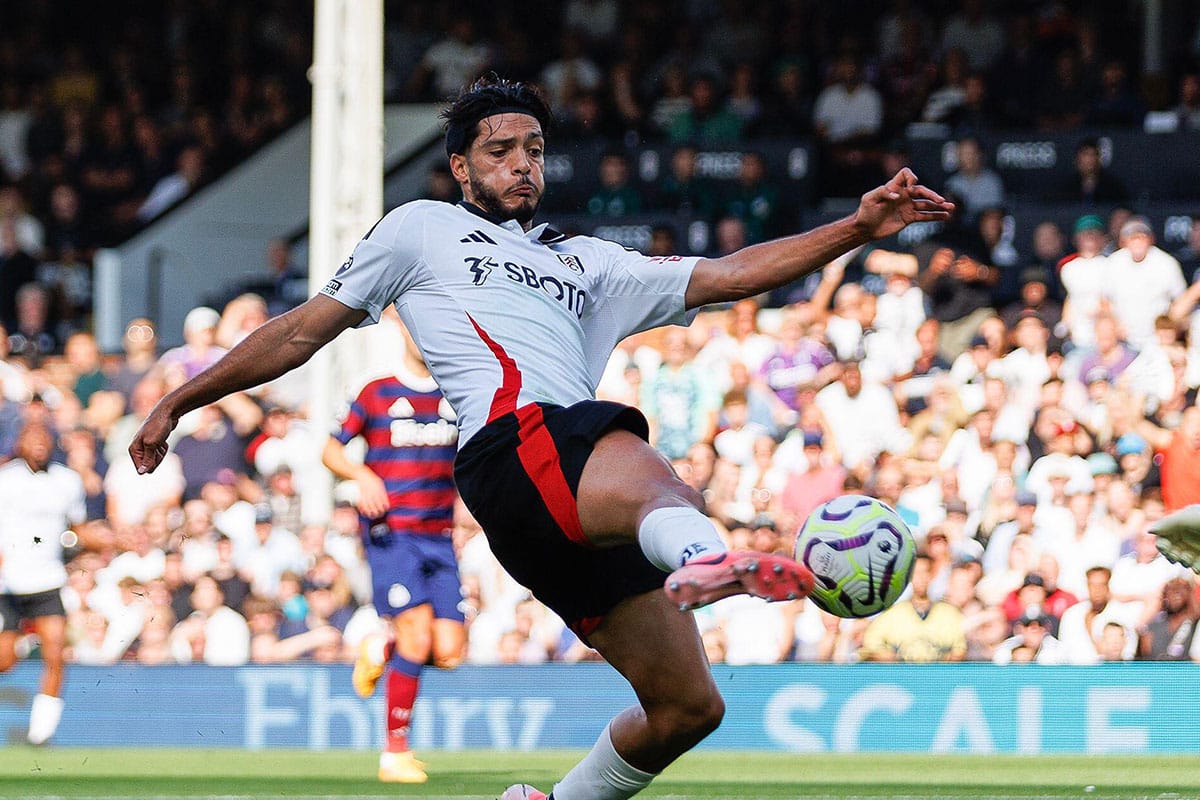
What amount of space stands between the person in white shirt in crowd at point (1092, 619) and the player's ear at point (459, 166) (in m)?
6.42

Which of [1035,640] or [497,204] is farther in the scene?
[1035,640]

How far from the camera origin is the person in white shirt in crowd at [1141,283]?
13.4 metres

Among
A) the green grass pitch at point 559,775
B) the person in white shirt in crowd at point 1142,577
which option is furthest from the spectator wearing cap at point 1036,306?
the green grass pitch at point 559,775

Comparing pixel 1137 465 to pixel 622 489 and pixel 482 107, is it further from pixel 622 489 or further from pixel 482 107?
pixel 622 489

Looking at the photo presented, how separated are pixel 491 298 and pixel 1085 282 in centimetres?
847

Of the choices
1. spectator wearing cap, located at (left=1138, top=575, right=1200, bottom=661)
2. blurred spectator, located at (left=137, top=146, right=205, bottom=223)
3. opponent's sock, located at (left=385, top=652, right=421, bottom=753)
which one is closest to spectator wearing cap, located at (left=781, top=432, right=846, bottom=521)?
spectator wearing cap, located at (left=1138, top=575, right=1200, bottom=661)

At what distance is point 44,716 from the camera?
38.5 feet

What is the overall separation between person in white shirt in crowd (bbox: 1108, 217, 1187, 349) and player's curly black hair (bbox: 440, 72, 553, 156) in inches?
313

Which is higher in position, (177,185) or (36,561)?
(177,185)

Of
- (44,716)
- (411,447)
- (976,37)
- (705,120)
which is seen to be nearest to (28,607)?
(44,716)

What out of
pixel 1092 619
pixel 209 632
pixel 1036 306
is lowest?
pixel 209 632

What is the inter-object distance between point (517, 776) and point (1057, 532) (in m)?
4.08

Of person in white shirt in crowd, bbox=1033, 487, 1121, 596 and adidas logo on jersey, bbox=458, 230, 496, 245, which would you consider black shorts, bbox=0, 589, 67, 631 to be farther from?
adidas logo on jersey, bbox=458, 230, 496, 245

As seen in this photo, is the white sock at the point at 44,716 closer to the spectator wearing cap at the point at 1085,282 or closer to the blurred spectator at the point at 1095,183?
the spectator wearing cap at the point at 1085,282
